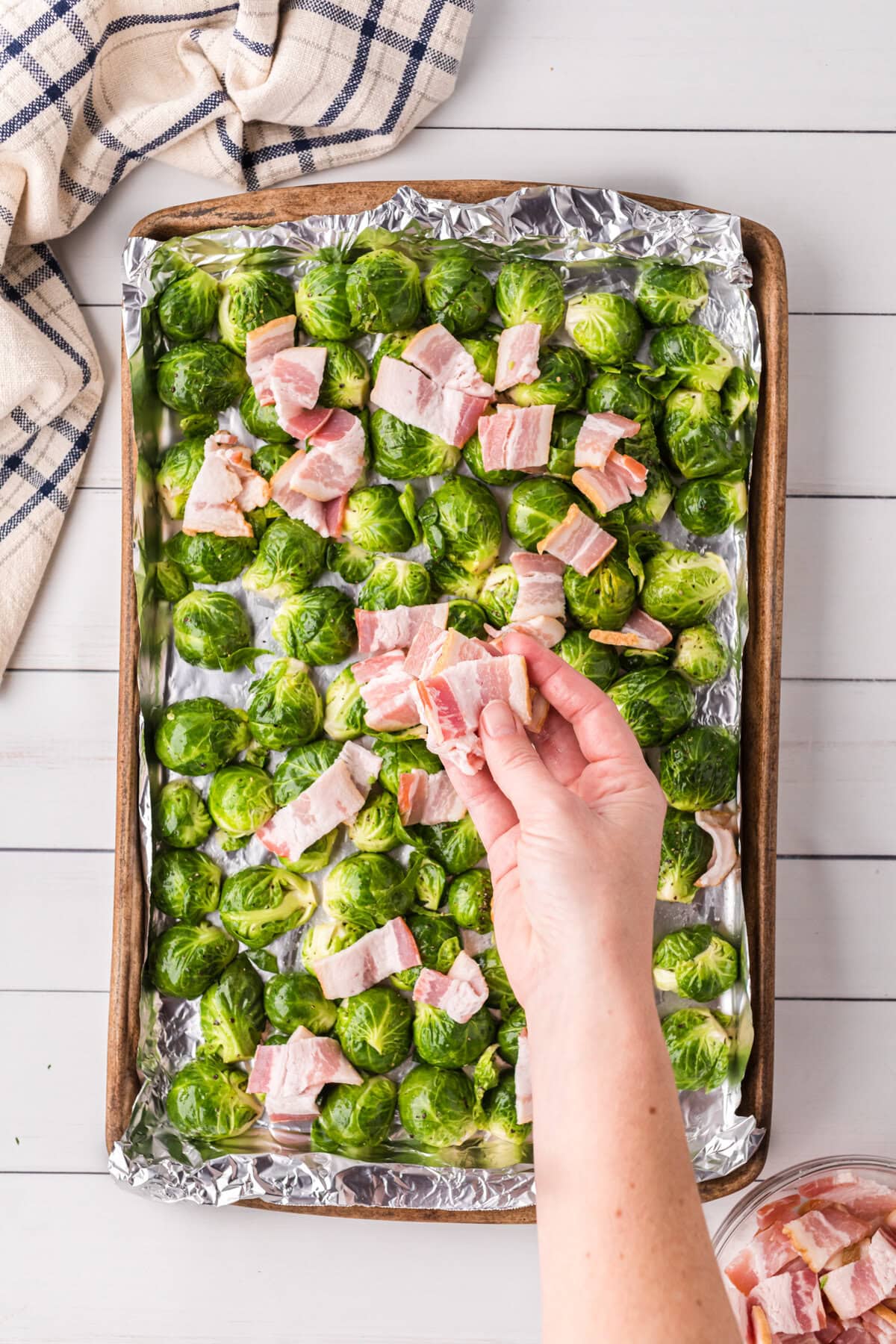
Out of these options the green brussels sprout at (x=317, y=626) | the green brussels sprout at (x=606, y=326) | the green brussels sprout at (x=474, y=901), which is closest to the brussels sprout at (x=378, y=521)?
the green brussels sprout at (x=317, y=626)

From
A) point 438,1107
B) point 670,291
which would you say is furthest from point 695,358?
point 438,1107

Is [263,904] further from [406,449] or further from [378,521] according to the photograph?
[406,449]

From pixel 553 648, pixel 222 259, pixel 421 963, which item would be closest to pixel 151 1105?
pixel 421 963

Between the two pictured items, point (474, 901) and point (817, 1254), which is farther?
point (474, 901)

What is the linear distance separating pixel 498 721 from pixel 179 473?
1.15 metres

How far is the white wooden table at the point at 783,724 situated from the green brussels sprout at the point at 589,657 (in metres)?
0.54

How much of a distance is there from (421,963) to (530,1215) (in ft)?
2.26

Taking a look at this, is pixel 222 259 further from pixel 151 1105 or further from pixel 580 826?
pixel 151 1105

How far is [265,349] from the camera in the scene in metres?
2.49

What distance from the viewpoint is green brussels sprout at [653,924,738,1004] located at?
2441 mm

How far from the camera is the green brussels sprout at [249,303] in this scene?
249 cm

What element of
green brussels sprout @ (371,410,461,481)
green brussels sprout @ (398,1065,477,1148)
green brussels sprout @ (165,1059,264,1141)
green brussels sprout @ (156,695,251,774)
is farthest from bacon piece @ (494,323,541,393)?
green brussels sprout @ (165,1059,264,1141)

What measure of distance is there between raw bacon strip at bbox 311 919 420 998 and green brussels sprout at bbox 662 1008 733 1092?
2.19 ft

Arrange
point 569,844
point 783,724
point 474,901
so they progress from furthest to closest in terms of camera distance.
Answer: point 783,724 → point 474,901 → point 569,844
